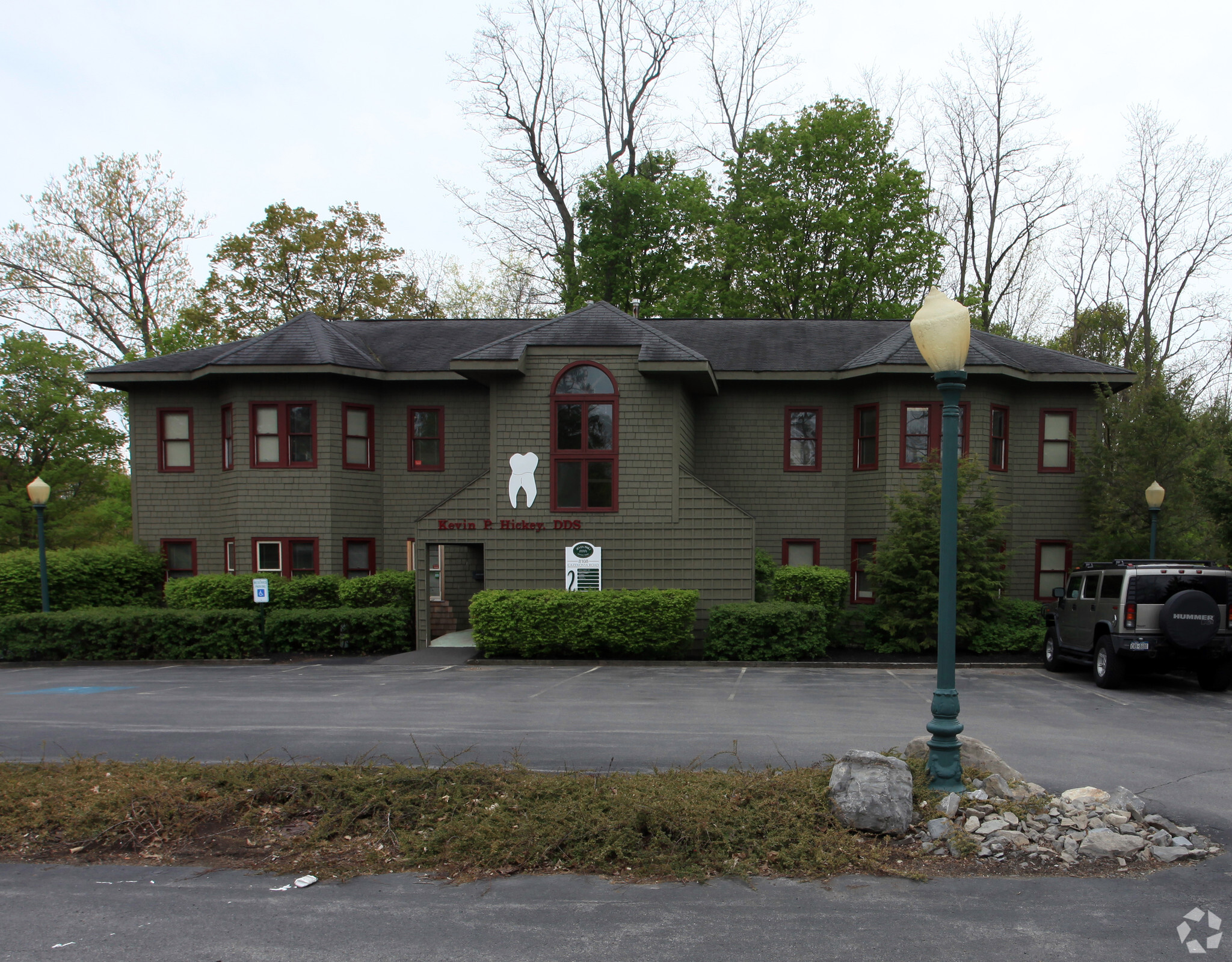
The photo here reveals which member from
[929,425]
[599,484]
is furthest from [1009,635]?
[599,484]

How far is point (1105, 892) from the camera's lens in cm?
532

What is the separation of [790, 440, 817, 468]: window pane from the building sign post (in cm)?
602

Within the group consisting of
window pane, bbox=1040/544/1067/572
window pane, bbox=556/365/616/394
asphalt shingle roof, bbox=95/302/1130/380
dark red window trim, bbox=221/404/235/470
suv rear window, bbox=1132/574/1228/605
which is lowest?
window pane, bbox=1040/544/1067/572

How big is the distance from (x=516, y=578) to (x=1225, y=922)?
554 inches

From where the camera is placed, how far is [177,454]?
21.1m

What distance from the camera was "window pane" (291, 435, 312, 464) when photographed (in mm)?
19797

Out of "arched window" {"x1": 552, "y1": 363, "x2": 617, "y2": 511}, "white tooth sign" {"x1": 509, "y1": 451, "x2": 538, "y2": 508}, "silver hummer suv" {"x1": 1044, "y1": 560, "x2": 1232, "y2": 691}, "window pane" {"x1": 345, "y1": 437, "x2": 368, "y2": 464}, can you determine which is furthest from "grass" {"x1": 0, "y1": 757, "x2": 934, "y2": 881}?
"window pane" {"x1": 345, "y1": 437, "x2": 368, "y2": 464}

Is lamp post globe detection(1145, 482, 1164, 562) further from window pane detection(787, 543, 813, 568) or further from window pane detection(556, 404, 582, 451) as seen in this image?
window pane detection(556, 404, 582, 451)

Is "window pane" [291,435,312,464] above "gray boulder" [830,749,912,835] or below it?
above

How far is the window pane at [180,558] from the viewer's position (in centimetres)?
2109

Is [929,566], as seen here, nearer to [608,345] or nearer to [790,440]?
[790,440]

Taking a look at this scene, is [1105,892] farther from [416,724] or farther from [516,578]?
[516,578]

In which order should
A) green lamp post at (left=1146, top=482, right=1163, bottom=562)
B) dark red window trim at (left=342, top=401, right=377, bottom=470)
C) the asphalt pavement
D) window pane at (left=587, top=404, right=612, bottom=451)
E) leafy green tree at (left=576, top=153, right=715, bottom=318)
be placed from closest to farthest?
1. the asphalt pavement
2. green lamp post at (left=1146, top=482, right=1163, bottom=562)
3. window pane at (left=587, top=404, right=612, bottom=451)
4. dark red window trim at (left=342, top=401, right=377, bottom=470)
5. leafy green tree at (left=576, top=153, right=715, bottom=318)

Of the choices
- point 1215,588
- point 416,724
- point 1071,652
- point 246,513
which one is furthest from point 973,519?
point 246,513
